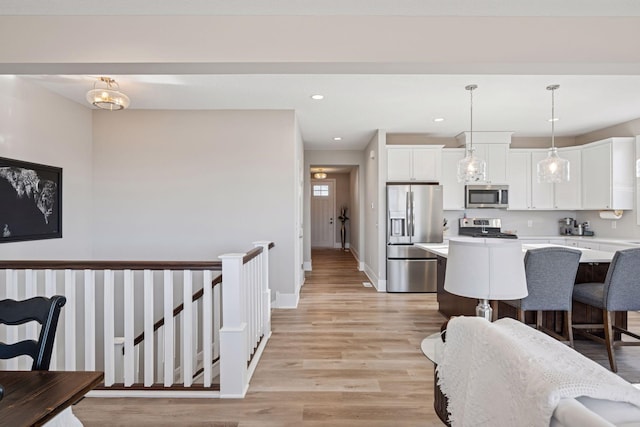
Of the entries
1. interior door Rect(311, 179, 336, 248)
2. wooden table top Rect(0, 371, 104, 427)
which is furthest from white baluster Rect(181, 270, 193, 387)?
interior door Rect(311, 179, 336, 248)

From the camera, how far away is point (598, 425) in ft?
2.19

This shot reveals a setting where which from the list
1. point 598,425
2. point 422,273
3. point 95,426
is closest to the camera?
point 598,425

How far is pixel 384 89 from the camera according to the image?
3.68 meters

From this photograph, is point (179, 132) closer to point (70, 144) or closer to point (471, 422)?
point (70, 144)

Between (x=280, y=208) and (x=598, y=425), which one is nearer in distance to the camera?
(x=598, y=425)

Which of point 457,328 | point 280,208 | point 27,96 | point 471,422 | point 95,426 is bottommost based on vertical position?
point 95,426

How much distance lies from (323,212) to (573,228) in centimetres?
681

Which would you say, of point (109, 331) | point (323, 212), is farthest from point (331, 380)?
point (323, 212)

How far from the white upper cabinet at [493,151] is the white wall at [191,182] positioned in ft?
10.4

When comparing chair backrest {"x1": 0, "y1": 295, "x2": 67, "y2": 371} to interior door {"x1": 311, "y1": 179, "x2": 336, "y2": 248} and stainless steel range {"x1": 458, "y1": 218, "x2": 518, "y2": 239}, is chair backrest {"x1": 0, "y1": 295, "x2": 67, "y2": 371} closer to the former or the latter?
stainless steel range {"x1": 458, "y1": 218, "x2": 518, "y2": 239}

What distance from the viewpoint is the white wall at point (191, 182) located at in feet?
14.5

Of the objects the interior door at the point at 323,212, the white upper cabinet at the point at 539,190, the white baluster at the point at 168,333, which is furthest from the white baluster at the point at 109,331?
the interior door at the point at 323,212

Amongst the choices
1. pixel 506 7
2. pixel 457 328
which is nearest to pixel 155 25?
pixel 506 7

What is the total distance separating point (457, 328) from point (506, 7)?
1.93 meters
